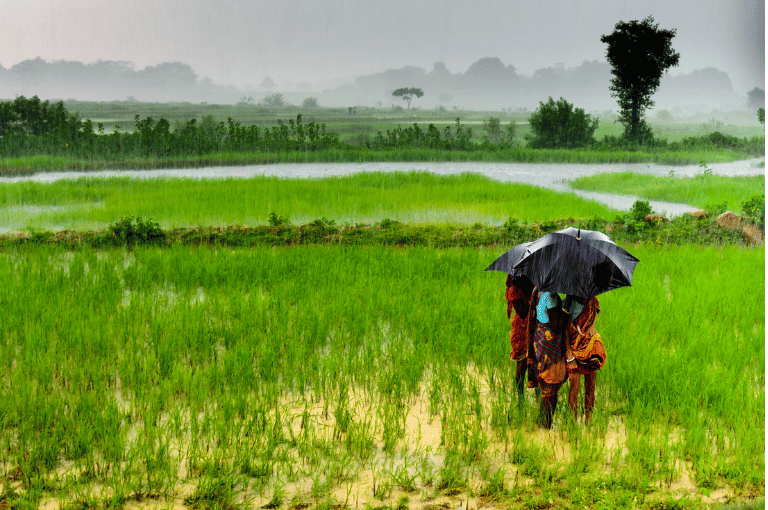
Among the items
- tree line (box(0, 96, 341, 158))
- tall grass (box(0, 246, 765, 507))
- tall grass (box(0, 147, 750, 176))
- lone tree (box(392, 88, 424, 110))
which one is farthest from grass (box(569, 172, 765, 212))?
tree line (box(0, 96, 341, 158))

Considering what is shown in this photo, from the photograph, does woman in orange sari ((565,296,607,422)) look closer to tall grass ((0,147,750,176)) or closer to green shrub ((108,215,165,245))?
green shrub ((108,215,165,245))

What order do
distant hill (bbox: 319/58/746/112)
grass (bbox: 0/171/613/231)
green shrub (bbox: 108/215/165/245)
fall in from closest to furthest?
green shrub (bbox: 108/215/165/245), grass (bbox: 0/171/613/231), distant hill (bbox: 319/58/746/112)

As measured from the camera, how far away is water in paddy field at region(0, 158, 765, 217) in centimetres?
1046

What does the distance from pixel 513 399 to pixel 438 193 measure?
6875 millimetres

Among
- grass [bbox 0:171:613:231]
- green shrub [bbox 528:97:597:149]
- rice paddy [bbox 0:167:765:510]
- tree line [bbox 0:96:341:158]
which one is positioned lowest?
rice paddy [bbox 0:167:765:510]

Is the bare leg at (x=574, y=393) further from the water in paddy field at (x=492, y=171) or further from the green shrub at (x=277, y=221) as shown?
the water in paddy field at (x=492, y=171)

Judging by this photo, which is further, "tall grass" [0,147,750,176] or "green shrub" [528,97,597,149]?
"green shrub" [528,97,597,149]

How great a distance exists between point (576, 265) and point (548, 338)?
0.35m

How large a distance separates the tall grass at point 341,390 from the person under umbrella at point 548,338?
0.89ft

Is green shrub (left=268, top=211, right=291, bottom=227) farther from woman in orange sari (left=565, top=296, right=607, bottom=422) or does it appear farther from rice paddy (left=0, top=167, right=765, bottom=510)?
woman in orange sari (left=565, top=296, right=607, bottom=422)

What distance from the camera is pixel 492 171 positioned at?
1208cm

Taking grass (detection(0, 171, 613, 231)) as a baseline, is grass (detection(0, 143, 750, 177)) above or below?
above

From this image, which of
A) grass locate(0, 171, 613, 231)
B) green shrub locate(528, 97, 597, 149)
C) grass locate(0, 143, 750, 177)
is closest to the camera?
grass locate(0, 171, 613, 231)

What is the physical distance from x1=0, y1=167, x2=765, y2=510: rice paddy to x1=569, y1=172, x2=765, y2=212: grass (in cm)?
429
